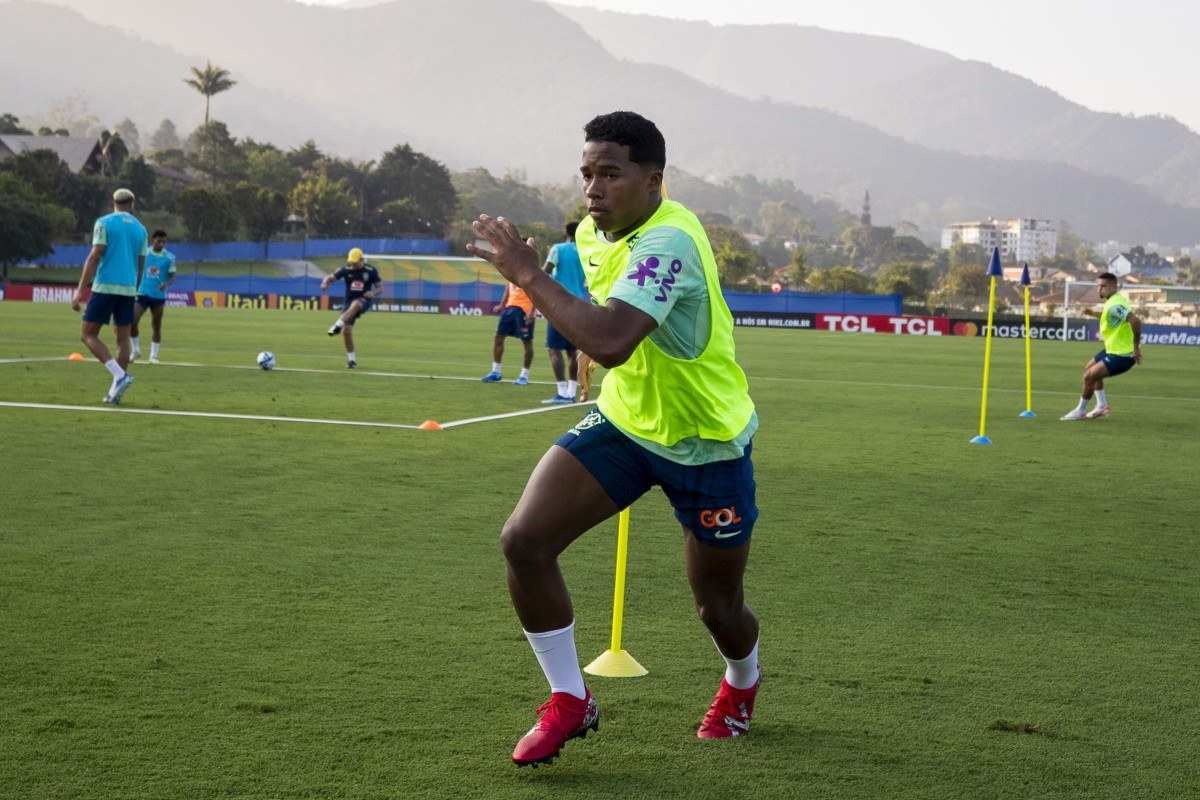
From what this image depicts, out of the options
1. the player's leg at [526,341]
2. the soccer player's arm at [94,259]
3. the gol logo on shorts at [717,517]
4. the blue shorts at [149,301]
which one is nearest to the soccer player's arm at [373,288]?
the blue shorts at [149,301]

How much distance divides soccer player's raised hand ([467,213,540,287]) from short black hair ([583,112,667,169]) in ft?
1.46

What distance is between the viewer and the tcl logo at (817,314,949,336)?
5966 cm

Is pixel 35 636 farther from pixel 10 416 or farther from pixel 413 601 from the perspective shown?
pixel 10 416

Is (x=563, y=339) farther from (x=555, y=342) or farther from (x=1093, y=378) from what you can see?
(x=1093, y=378)

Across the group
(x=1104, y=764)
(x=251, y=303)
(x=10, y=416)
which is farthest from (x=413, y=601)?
(x=251, y=303)

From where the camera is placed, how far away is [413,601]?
23.1 ft

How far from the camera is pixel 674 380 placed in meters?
4.86

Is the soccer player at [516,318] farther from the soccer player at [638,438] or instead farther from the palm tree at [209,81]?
the palm tree at [209,81]

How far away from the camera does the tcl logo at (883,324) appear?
59656 millimetres

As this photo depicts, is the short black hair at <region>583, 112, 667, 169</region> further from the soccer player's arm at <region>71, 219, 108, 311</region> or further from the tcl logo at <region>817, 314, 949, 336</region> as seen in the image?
the tcl logo at <region>817, 314, 949, 336</region>

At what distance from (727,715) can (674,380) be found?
123cm

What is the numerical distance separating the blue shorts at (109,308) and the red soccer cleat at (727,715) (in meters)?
12.5

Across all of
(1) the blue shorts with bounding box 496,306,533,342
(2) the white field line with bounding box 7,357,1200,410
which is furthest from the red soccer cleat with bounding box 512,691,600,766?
(2) the white field line with bounding box 7,357,1200,410

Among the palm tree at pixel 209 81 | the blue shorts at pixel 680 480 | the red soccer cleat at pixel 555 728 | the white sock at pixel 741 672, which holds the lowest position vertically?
the red soccer cleat at pixel 555 728
